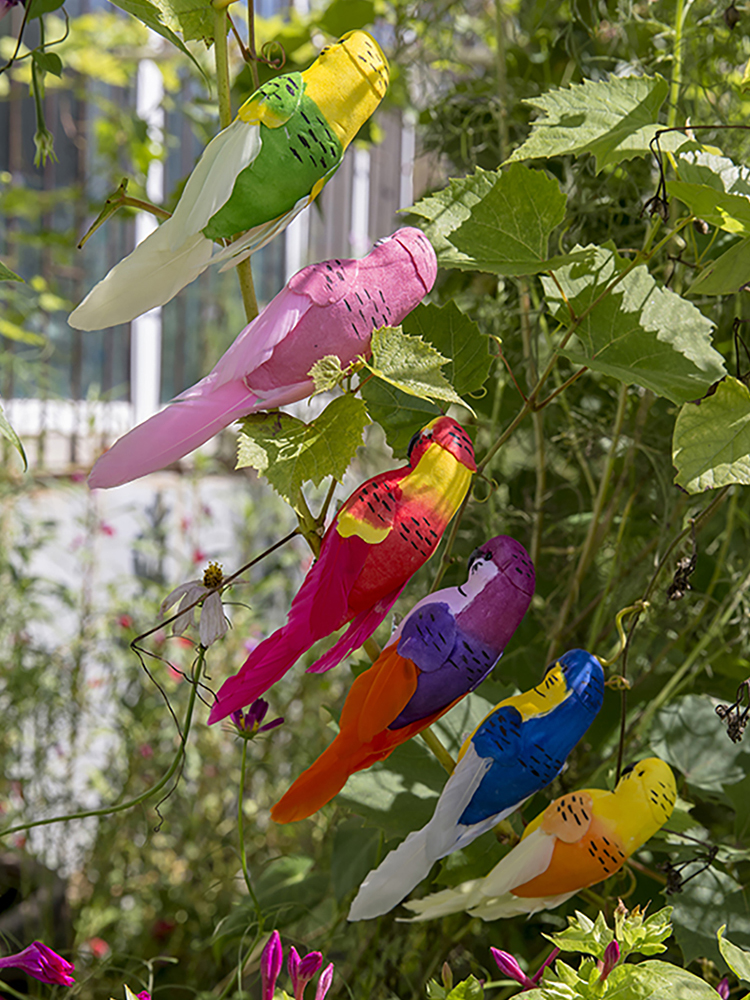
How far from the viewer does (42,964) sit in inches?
12.3

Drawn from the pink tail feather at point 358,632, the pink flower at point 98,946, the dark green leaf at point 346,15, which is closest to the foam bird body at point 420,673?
the pink tail feather at point 358,632

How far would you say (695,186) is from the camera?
319 mm

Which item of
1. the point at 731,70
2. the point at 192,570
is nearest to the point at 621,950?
the point at 731,70

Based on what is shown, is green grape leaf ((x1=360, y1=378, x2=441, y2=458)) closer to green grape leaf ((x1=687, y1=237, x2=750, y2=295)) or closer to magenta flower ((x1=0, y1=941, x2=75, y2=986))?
green grape leaf ((x1=687, y1=237, x2=750, y2=295))

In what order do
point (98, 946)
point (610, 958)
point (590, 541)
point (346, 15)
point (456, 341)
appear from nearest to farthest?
point (610, 958) → point (456, 341) → point (590, 541) → point (346, 15) → point (98, 946)

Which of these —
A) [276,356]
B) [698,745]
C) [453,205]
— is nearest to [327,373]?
[276,356]

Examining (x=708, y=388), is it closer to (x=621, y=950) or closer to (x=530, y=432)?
(x=621, y=950)

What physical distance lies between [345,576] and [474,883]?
0.52 feet

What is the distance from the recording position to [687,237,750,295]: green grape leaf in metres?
0.32

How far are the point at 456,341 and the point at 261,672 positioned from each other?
0.17m

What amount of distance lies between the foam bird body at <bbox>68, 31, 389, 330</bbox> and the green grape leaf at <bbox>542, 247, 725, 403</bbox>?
0.12 m

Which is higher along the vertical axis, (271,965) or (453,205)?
(453,205)

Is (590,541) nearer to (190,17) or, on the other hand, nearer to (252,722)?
(252,722)

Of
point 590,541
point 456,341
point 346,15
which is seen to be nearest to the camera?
point 456,341
